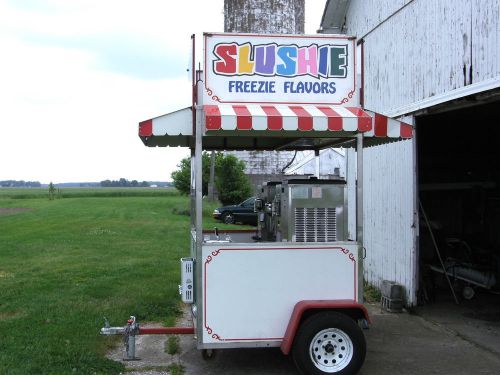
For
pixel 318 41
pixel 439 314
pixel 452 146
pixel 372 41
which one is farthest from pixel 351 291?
pixel 452 146

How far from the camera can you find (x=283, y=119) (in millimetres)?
5109

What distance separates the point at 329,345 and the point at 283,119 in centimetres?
219

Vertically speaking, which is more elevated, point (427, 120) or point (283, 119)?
point (427, 120)

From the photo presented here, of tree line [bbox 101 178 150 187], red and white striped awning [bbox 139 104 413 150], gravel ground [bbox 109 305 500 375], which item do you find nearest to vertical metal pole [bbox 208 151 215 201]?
gravel ground [bbox 109 305 500 375]

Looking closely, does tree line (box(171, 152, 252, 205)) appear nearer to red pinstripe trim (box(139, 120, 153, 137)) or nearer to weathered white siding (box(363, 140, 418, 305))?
weathered white siding (box(363, 140, 418, 305))

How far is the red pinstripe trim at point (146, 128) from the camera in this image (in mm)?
5335

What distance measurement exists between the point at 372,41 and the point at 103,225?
16.3 m

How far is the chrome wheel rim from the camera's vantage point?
534 centimetres

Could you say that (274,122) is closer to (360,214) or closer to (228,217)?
(360,214)

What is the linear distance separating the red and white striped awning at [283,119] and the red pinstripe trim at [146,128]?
0.56 meters

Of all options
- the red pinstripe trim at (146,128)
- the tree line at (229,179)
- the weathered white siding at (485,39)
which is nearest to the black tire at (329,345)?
the red pinstripe trim at (146,128)

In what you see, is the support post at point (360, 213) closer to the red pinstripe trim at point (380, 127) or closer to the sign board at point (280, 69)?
the red pinstripe trim at point (380, 127)

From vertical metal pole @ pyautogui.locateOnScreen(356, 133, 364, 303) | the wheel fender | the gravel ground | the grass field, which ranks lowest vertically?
the gravel ground

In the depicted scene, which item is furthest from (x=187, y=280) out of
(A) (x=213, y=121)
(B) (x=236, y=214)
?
(B) (x=236, y=214)
